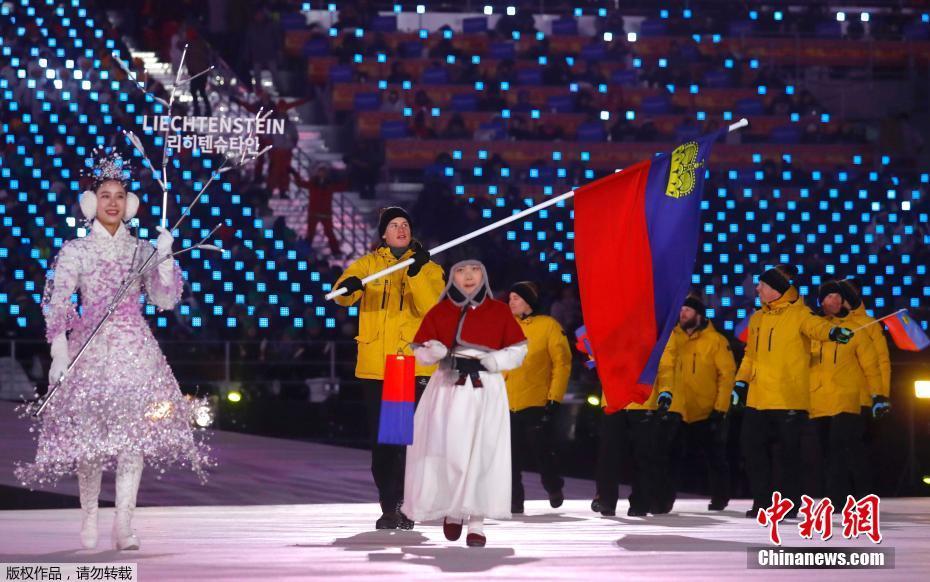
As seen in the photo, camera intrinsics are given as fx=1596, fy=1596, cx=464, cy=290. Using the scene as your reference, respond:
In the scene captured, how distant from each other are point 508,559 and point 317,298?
10887 mm

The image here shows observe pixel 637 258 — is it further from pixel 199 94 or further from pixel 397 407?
pixel 199 94

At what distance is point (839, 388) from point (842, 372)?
3.8 inches

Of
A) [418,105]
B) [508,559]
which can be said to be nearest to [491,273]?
[418,105]

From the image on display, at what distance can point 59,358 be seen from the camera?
620cm

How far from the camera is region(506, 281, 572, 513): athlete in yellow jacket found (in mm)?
9367

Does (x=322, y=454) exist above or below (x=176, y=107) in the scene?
below

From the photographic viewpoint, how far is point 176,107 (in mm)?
18891

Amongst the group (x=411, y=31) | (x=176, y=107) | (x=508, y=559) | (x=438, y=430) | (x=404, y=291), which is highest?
(x=411, y=31)

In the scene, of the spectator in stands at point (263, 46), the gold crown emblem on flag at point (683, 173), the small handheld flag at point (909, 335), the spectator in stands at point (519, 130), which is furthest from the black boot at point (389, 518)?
the spectator in stands at point (263, 46)

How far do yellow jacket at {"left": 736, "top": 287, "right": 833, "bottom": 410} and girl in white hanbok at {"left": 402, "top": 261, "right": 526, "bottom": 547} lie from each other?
2.40m

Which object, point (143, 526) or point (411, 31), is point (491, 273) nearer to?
point (411, 31)

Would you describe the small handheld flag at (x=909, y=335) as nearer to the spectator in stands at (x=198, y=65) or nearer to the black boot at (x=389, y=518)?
the black boot at (x=389, y=518)

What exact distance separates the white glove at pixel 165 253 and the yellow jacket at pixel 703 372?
397 cm

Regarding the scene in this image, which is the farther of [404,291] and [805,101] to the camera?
[805,101]
